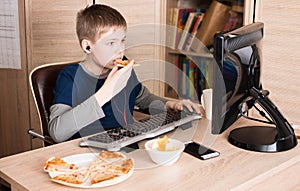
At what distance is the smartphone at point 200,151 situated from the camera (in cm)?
145

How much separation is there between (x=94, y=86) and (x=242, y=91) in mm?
695

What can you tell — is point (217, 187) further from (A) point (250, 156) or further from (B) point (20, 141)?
(B) point (20, 141)

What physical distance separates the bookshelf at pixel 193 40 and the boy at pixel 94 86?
102 centimetres

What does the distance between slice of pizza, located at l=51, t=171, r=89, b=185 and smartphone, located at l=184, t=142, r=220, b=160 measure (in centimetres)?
35

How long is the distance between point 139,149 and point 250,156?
1.14 ft

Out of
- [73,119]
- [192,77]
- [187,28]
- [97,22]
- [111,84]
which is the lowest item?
[192,77]

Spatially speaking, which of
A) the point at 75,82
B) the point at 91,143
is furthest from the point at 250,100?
the point at 75,82

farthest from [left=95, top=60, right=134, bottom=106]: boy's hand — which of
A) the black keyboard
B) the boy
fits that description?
the black keyboard

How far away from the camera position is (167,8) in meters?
2.99

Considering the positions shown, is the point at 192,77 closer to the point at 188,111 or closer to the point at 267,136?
the point at 188,111

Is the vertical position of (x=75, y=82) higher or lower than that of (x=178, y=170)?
higher

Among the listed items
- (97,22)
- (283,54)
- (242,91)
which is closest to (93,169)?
(242,91)

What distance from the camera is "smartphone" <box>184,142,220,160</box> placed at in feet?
4.75

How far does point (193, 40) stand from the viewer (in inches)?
120
